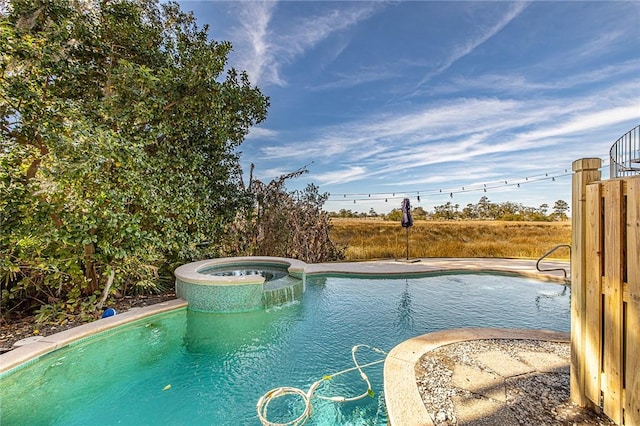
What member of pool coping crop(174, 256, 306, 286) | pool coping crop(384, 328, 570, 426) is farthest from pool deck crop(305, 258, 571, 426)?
pool coping crop(174, 256, 306, 286)

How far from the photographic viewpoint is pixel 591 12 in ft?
24.4

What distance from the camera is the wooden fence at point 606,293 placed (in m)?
1.85

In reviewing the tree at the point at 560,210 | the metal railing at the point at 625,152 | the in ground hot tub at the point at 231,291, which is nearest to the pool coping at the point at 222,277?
the in ground hot tub at the point at 231,291

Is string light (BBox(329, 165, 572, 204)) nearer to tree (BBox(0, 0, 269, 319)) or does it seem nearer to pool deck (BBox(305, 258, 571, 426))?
tree (BBox(0, 0, 269, 319))

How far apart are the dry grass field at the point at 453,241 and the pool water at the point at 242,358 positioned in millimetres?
5331

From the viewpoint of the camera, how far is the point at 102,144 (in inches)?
187

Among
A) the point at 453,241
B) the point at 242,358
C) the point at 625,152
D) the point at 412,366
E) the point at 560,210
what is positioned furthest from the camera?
the point at 560,210

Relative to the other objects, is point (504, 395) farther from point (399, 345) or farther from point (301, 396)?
point (301, 396)

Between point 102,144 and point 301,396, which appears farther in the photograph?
point 102,144

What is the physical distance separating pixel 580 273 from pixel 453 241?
56.5 ft

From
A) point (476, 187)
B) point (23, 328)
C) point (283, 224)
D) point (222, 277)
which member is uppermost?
point (476, 187)

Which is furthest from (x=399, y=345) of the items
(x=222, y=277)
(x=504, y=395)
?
(x=222, y=277)

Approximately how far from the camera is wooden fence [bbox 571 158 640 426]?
1.85 metres

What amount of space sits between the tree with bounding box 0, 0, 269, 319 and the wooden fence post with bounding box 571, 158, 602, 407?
242 inches
